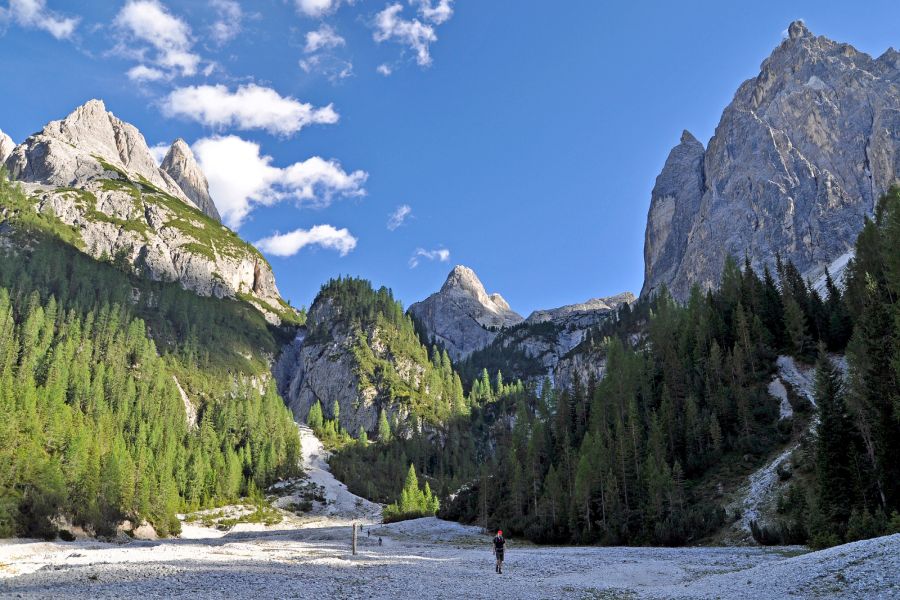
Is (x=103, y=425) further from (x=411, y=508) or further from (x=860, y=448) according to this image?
(x=860, y=448)

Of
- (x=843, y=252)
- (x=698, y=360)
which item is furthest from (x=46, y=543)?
(x=843, y=252)

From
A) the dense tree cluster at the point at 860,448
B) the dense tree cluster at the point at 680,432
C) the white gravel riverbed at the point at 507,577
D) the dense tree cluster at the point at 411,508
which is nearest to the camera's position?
the white gravel riverbed at the point at 507,577

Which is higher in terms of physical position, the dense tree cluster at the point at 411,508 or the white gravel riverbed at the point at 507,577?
the white gravel riverbed at the point at 507,577

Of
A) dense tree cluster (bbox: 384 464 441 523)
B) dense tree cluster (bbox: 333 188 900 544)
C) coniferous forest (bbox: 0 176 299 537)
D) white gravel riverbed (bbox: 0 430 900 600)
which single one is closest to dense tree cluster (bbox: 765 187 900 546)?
dense tree cluster (bbox: 333 188 900 544)

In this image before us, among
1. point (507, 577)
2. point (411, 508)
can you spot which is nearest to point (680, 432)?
point (507, 577)

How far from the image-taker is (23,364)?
406 ft

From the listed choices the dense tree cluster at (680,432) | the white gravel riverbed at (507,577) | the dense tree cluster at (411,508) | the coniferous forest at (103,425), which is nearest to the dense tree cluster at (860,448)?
the dense tree cluster at (680,432)

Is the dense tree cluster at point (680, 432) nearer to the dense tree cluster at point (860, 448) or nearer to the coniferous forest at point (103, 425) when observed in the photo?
the dense tree cluster at point (860, 448)

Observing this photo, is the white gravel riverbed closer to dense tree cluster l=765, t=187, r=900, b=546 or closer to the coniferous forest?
dense tree cluster l=765, t=187, r=900, b=546

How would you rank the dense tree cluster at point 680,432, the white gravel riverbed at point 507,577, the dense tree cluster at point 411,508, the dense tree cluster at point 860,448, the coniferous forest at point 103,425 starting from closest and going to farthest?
the white gravel riverbed at point 507,577
the dense tree cluster at point 860,448
the dense tree cluster at point 680,432
the coniferous forest at point 103,425
the dense tree cluster at point 411,508

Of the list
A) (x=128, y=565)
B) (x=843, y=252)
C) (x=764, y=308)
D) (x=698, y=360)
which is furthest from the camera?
(x=843, y=252)

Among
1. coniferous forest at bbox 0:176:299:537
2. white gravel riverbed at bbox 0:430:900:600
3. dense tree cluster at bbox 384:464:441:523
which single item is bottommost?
dense tree cluster at bbox 384:464:441:523

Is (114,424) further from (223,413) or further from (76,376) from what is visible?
(223,413)

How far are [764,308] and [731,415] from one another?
30.4 meters
